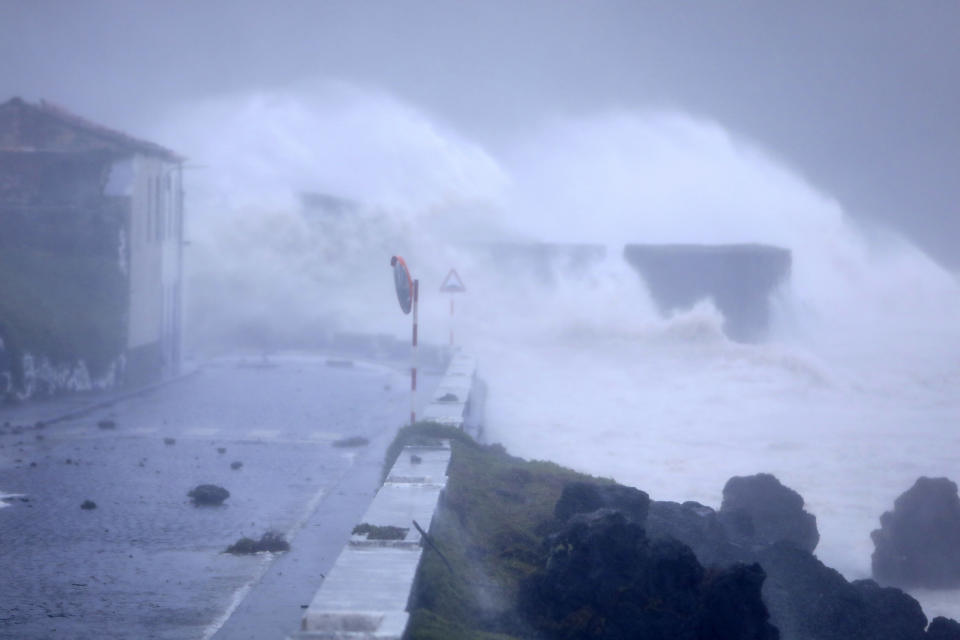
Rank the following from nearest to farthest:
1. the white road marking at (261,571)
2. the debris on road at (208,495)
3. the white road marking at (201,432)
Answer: the white road marking at (261,571) < the debris on road at (208,495) < the white road marking at (201,432)

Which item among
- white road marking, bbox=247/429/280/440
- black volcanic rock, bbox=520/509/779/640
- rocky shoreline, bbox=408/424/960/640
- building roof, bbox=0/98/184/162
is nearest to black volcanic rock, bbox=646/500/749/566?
rocky shoreline, bbox=408/424/960/640

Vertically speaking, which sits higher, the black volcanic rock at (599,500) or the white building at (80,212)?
the white building at (80,212)

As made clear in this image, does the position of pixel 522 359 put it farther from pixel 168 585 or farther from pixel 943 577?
pixel 168 585

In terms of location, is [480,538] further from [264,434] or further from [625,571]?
[264,434]

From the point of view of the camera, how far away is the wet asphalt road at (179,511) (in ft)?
27.4

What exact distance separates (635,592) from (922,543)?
21.5 ft

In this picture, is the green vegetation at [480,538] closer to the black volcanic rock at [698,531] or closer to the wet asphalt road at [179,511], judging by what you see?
the black volcanic rock at [698,531]

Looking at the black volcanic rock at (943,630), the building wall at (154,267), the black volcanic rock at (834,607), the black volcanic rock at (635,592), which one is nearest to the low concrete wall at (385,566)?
the black volcanic rock at (635,592)

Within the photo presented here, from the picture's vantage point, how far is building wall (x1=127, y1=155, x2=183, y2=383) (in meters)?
26.5

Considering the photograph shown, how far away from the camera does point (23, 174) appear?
2541cm

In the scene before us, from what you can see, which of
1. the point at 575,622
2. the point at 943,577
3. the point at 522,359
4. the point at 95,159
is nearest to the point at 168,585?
the point at 575,622

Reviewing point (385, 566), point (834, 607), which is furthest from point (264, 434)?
point (834, 607)

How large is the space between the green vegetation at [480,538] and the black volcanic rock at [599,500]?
1.07 feet

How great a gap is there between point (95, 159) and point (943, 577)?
21.3 meters
